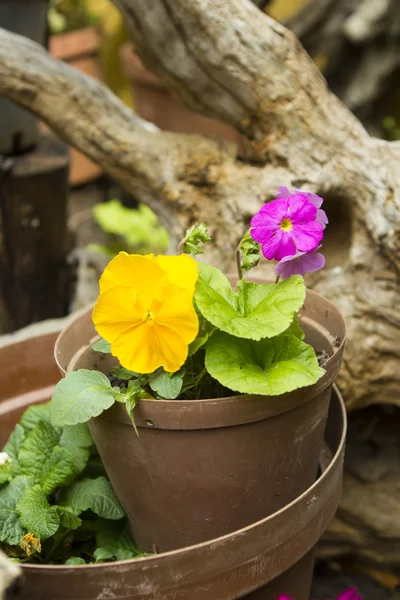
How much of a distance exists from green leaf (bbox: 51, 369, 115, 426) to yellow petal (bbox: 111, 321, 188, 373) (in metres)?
0.07

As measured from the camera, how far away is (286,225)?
991 millimetres

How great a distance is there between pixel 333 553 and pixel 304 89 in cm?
113

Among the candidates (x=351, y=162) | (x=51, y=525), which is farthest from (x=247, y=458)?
(x=351, y=162)

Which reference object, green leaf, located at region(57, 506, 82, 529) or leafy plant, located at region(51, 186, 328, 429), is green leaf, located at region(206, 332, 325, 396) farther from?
green leaf, located at region(57, 506, 82, 529)

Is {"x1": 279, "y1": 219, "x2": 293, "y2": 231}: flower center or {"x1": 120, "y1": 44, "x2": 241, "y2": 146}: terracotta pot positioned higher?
{"x1": 279, "y1": 219, "x2": 293, "y2": 231}: flower center

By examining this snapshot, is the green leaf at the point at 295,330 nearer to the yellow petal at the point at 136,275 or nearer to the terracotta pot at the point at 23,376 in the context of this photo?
the yellow petal at the point at 136,275

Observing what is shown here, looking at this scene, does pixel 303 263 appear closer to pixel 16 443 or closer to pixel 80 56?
pixel 16 443

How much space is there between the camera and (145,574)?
927 mm

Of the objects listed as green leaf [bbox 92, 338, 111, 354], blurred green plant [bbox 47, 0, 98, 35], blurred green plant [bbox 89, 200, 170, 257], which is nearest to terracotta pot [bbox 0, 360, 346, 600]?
green leaf [bbox 92, 338, 111, 354]

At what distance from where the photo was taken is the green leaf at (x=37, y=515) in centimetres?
102

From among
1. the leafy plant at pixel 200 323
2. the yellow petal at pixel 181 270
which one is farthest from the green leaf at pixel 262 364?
the yellow petal at pixel 181 270

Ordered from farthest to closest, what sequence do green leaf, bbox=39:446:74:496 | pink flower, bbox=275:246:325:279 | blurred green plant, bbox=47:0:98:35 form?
1. blurred green plant, bbox=47:0:98:35
2. green leaf, bbox=39:446:74:496
3. pink flower, bbox=275:246:325:279

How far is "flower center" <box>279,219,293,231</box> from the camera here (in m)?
0.99

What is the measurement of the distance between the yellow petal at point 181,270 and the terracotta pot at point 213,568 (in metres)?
0.36
